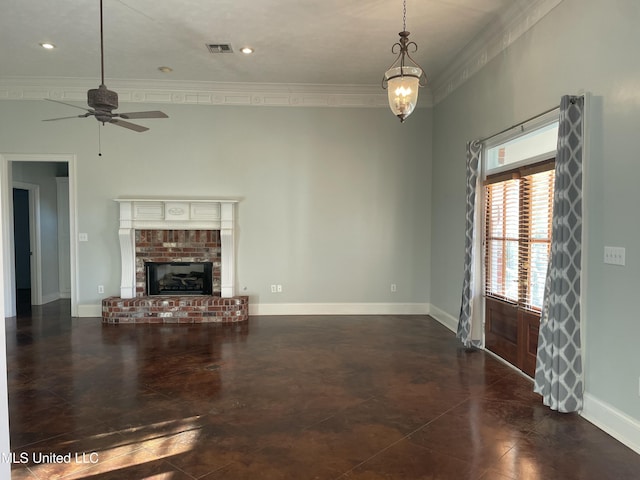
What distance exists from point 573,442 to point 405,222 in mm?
4009

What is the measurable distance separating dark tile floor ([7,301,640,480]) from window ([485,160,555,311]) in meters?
0.81

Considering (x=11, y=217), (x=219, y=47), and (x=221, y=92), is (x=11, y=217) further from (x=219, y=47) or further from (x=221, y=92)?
(x=219, y=47)

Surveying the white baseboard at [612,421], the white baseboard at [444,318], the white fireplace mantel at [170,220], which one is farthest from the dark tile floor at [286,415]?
the white fireplace mantel at [170,220]

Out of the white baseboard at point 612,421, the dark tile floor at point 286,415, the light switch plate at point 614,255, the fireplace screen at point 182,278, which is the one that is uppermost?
the light switch plate at point 614,255

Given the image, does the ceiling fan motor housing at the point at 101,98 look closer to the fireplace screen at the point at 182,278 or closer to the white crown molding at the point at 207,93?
the white crown molding at the point at 207,93

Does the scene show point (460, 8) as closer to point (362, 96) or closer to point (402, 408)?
point (362, 96)

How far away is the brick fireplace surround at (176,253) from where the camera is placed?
226 inches

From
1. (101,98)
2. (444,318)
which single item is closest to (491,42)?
(444,318)

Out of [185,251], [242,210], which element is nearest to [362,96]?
[242,210]

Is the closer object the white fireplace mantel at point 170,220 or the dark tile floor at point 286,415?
the dark tile floor at point 286,415

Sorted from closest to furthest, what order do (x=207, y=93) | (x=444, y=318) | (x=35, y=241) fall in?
1. (x=444, y=318)
2. (x=207, y=93)
3. (x=35, y=241)

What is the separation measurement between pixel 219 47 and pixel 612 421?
5103 mm

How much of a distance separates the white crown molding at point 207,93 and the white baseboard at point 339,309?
10.1 feet

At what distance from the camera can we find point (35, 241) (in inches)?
281
